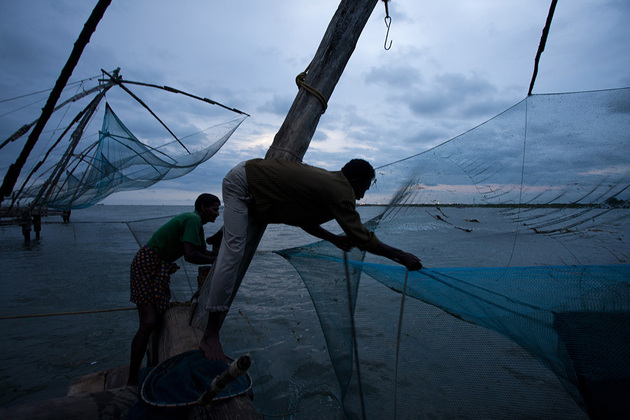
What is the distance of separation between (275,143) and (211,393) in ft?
4.55

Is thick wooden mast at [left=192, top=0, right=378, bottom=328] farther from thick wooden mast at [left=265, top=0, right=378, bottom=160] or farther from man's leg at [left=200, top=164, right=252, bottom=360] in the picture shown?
man's leg at [left=200, top=164, right=252, bottom=360]

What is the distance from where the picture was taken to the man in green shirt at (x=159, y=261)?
2.69 m

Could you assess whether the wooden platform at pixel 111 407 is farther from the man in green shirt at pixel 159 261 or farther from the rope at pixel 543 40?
the rope at pixel 543 40

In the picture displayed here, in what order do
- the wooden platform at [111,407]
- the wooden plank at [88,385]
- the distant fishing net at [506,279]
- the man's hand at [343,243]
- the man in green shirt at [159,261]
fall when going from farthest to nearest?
the man in green shirt at [159,261]
the wooden plank at [88,385]
the man's hand at [343,243]
the distant fishing net at [506,279]
the wooden platform at [111,407]

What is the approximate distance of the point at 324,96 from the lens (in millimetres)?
2049

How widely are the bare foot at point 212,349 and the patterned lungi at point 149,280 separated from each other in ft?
3.53

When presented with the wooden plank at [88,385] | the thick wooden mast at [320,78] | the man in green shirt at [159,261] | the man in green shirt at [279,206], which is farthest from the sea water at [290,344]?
the thick wooden mast at [320,78]

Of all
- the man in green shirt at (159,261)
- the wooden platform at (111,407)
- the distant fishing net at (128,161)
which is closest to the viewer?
the wooden platform at (111,407)

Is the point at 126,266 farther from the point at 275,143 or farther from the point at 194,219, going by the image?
the point at 275,143

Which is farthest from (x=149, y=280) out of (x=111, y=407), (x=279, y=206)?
(x=279, y=206)

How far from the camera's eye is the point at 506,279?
6.09 ft

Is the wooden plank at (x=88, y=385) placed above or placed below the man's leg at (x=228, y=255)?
below

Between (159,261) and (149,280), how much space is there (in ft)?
0.57

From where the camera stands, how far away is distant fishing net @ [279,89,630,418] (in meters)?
1.67
